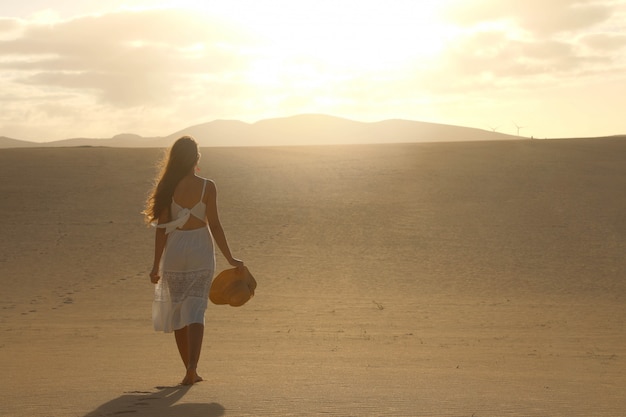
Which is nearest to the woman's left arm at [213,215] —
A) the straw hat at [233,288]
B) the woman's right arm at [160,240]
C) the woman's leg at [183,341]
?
the straw hat at [233,288]

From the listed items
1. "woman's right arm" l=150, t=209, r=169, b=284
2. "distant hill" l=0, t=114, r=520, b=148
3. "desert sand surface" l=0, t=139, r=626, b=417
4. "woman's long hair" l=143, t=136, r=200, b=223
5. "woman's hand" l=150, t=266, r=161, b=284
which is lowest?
"desert sand surface" l=0, t=139, r=626, b=417

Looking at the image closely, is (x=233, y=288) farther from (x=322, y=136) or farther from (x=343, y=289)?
(x=322, y=136)

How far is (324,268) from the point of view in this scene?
1827 centimetres

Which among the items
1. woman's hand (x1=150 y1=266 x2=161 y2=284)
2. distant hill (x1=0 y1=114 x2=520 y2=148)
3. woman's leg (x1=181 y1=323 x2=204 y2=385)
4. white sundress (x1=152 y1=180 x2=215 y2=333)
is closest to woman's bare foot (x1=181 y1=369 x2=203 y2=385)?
woman's leg (x1=181 y1=323 x2=204 y2=385)

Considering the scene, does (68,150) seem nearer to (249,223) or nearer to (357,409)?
(249,223)

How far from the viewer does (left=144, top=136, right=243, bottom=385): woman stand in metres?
6.82

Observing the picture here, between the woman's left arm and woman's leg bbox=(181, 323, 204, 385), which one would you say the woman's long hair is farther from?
woman's leg bbox=(181, 323, 204, 385)

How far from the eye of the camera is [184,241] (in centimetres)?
684

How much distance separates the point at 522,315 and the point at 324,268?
17.1 feet


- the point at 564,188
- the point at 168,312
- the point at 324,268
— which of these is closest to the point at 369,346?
the point at 168,312

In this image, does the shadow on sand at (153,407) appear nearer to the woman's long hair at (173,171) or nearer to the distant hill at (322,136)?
the woman's long hair at (173,171)

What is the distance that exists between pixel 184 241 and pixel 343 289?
9.52m

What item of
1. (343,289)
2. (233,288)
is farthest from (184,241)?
(343,289)

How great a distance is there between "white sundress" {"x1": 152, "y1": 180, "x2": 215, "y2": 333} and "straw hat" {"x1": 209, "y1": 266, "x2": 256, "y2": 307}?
0.46 ft
